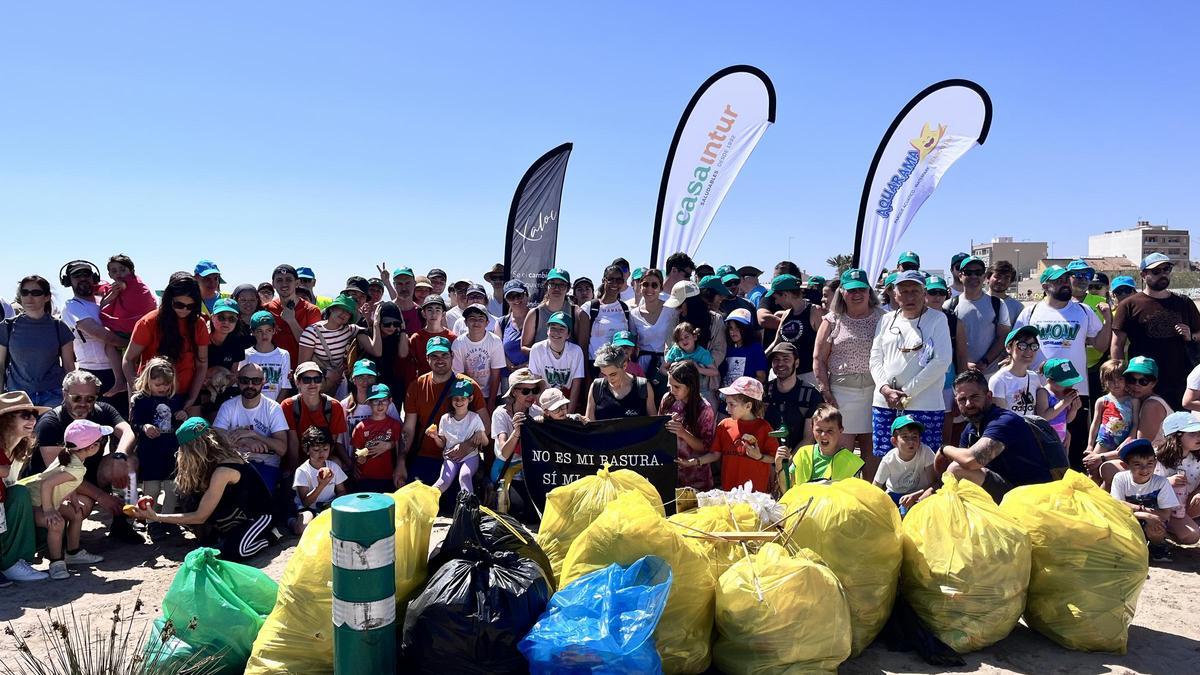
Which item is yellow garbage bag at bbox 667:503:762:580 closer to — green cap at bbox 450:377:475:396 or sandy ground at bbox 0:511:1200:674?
sandy ground at bbox 0:511:1200:674

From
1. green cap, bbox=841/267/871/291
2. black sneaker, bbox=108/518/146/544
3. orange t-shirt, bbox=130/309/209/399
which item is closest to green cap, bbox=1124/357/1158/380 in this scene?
green cap, bbox=841/267/871/291

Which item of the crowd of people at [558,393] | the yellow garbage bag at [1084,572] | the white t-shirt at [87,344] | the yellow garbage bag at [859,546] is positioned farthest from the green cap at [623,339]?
the white t-shirt at [87,344]

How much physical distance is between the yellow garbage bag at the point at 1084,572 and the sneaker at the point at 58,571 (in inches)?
216

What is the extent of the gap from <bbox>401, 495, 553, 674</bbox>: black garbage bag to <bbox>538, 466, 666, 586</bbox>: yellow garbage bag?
27.1 inches

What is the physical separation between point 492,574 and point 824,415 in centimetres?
263

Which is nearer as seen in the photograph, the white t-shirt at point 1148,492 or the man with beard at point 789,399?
the white t-shirt at point 1148,492

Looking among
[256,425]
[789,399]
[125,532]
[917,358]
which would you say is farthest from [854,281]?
[125,532]

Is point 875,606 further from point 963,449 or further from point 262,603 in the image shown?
point 262,603

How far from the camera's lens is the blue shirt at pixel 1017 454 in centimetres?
454

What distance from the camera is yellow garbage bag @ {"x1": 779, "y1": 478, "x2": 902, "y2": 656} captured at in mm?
3627

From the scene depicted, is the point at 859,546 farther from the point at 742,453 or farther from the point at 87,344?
the point at 87,344

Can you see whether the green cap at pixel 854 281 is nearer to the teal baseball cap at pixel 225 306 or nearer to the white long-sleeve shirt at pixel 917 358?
the white long-sleeve shirt at pixel 917 358

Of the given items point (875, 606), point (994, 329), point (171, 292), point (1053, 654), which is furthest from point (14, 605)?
point (994, 329)

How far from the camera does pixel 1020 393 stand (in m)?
5.64
